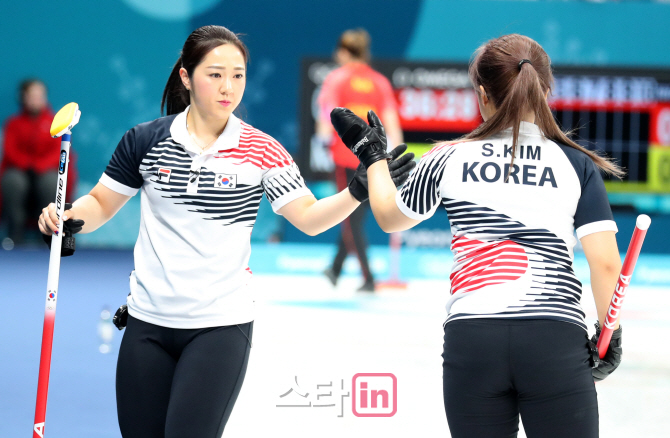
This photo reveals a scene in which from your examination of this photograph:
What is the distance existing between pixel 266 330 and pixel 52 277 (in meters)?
3.50

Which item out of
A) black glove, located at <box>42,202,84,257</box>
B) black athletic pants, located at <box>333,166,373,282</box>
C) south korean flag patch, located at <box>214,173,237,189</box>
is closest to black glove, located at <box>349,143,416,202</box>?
south korean flag patch, located at <box>214,173,237,189</box>

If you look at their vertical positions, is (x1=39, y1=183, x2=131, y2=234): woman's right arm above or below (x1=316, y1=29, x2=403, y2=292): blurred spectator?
below

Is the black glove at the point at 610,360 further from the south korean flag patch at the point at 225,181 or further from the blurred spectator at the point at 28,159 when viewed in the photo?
the blurred spectator at the point at 28,159

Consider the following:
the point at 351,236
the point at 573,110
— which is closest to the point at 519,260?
the point at 351,236

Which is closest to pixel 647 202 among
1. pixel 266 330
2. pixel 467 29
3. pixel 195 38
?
pixel 467 29

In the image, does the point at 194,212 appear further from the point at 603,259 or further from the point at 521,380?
the point at 603,259

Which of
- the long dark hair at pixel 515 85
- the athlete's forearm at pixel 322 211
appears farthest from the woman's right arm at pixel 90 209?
the long dark hair at pixel 515 85

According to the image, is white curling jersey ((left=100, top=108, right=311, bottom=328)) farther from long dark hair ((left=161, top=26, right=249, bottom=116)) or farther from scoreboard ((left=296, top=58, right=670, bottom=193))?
scoreboard ((left=296, top=58, right=670, bottom=193))

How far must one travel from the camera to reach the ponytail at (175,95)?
3067mm

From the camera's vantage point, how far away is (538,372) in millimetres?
2121

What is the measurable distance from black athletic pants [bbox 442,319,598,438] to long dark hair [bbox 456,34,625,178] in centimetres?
50

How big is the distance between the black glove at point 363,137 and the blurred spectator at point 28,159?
361 inches

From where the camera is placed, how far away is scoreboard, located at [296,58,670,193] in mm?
9297

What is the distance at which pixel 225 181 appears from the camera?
2.71 metres
